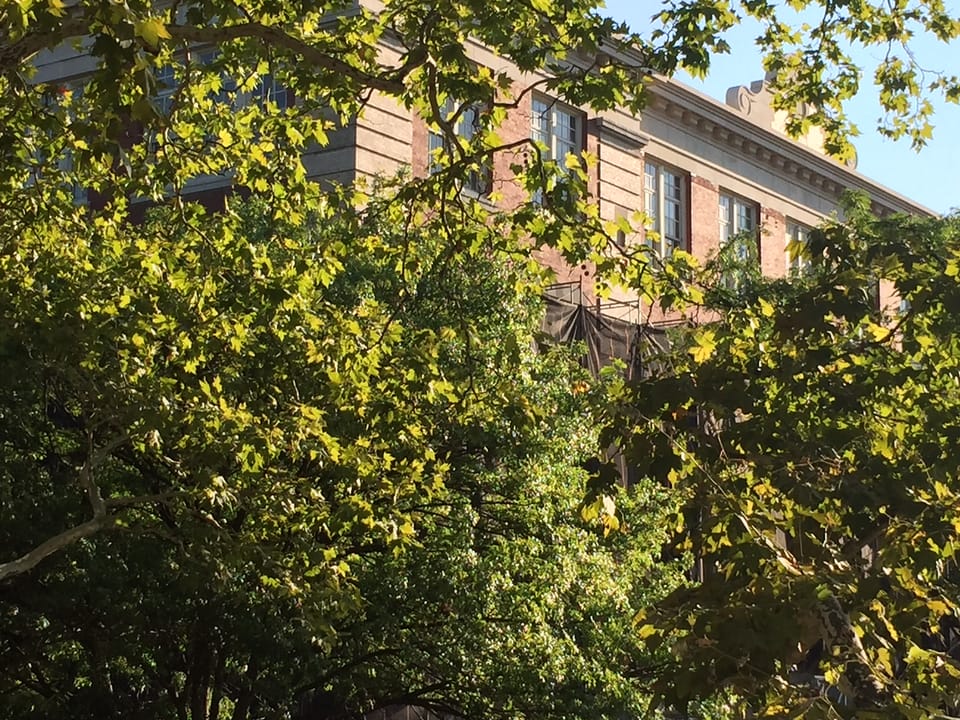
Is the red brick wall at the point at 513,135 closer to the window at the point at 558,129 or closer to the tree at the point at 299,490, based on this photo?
the window at the point at 558,129

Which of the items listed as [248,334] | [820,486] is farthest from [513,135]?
[820,486]

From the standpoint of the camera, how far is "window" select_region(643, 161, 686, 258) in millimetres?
36094

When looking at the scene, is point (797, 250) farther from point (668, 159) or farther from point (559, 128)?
point (668, 159)

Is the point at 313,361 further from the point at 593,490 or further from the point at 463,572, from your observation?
the point at 593,490

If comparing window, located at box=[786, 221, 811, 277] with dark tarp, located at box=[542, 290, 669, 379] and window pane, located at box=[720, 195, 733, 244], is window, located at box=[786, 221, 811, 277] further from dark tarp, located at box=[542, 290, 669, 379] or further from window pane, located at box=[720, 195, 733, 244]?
dark tarp, located at box=[542, 290, 669, 379]

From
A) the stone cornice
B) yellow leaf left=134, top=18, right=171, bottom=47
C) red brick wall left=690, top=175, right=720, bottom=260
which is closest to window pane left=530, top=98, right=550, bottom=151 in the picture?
the stone cornice

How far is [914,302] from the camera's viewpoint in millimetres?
9891

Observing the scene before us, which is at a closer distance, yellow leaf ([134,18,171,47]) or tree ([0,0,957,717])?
yellow leaf ([134,18,171,47])

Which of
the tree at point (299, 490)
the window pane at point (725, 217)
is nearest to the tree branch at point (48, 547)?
the tree at point (299, 490)

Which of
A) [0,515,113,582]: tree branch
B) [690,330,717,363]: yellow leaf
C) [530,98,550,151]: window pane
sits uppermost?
[530,98,550,151]: window pane

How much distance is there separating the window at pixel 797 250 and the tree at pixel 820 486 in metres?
0.14

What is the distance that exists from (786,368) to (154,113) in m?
4.33

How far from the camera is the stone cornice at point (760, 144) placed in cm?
3609

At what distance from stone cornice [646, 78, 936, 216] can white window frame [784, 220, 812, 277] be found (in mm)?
1360
